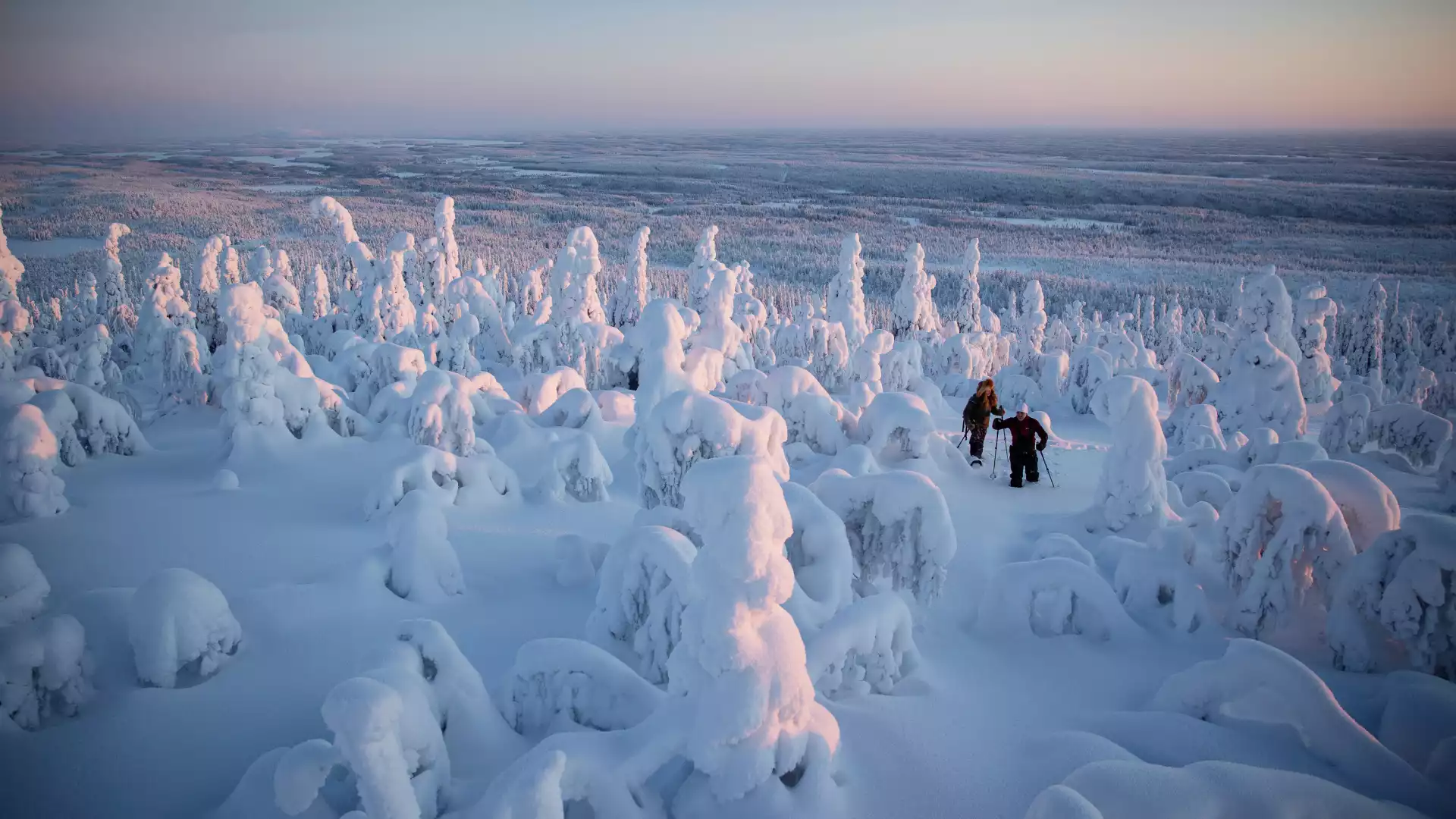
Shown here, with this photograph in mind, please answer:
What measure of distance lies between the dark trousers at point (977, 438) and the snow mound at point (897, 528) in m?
5.44

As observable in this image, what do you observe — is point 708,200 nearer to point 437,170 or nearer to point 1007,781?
point 437,170

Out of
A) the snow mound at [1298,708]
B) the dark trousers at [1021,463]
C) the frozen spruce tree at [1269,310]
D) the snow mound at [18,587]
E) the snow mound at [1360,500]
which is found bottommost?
the dark trousers at [1021,463]

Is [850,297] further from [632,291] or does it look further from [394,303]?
[394,303]

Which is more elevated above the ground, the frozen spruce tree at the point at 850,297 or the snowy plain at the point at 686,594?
the frozen spruce tree at the point at 850,297

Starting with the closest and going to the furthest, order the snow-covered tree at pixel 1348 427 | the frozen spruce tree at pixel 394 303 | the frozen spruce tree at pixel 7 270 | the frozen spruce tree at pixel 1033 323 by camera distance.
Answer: the frozen spruce tree at pixel 7 270
the snow-covered tree at pixel 1348 427
the frozen spruce tree at pixel 394 303
the frozen spruce tree at pixel 1033 323

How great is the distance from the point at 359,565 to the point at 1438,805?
736 cm

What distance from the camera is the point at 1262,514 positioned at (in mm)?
6195

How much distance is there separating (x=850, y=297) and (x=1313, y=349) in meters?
11.0

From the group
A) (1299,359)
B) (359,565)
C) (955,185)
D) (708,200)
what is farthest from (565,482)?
(955,185)

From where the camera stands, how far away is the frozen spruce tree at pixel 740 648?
3.66 metres

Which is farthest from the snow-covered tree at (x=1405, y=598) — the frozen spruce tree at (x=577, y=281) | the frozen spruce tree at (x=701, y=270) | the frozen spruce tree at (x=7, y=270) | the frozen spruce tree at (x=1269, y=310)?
the frozen spruce tree at (x=7, y=270)

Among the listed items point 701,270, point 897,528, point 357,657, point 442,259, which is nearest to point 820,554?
point 897,528

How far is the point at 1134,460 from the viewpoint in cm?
854

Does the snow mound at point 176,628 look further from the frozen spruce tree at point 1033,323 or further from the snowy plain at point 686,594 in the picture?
the frozen spruce tree at point 1033,323
